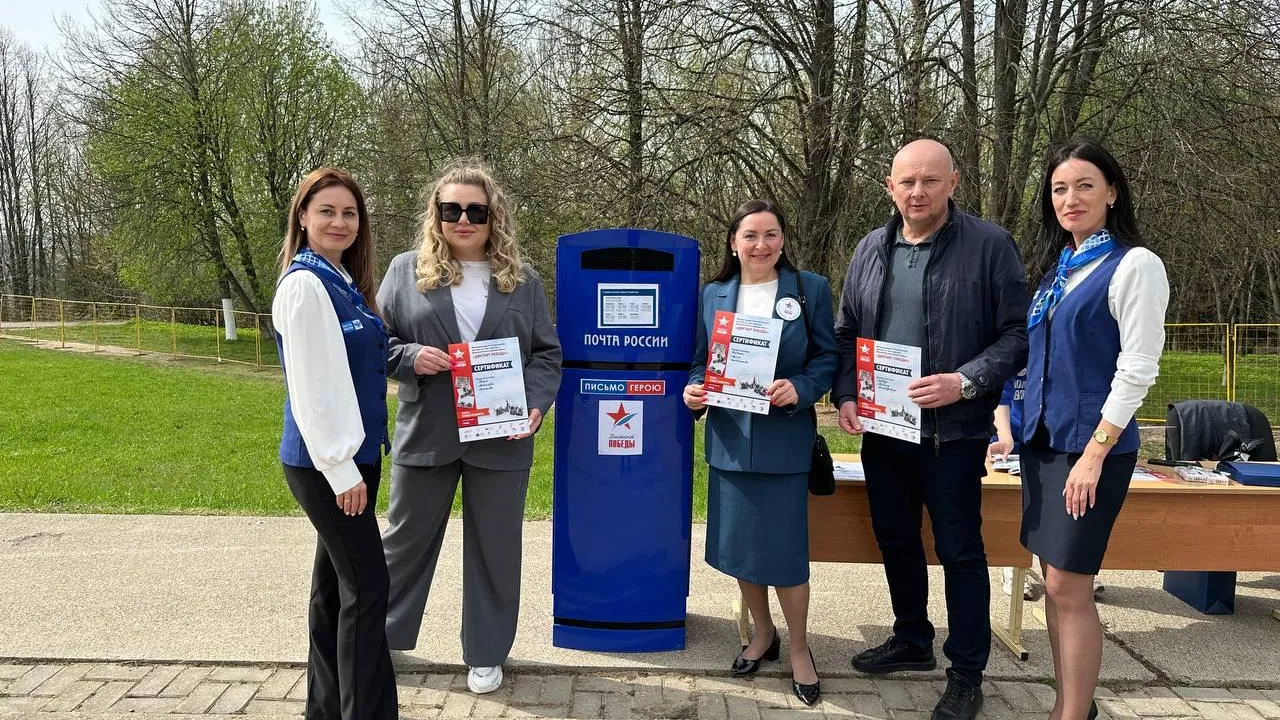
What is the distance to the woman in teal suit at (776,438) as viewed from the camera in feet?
11.0

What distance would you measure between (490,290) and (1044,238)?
7.06 feet

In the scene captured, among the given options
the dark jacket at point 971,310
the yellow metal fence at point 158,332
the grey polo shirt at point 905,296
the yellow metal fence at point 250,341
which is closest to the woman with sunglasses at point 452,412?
the grey polo shirt at point 905,296

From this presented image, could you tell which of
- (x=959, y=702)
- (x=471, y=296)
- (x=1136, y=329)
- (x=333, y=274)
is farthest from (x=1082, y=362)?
(x=333, y=274)

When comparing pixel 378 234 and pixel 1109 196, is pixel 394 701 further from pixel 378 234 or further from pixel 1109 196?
pixel 378 234

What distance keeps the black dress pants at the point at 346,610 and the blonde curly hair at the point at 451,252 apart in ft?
2.81

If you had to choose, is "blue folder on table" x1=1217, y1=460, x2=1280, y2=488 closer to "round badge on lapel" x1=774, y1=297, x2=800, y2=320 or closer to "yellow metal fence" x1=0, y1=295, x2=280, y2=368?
"round badge on lapel" x1=774, y1=297, x2=800, y2=320

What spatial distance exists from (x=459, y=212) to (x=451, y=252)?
0.65 feet

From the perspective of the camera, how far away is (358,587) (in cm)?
271

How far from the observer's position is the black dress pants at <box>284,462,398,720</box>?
8.65 ft

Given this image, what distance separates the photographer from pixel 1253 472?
3959mm

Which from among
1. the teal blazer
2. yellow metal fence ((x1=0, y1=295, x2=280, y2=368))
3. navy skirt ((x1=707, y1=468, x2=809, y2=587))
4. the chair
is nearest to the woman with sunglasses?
the teal blazer

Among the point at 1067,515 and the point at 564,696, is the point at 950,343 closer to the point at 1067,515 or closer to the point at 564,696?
the point at 1067,515

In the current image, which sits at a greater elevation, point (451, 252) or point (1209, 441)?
point (451, 252)

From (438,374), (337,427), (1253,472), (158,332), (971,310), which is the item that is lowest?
(1253,472)
